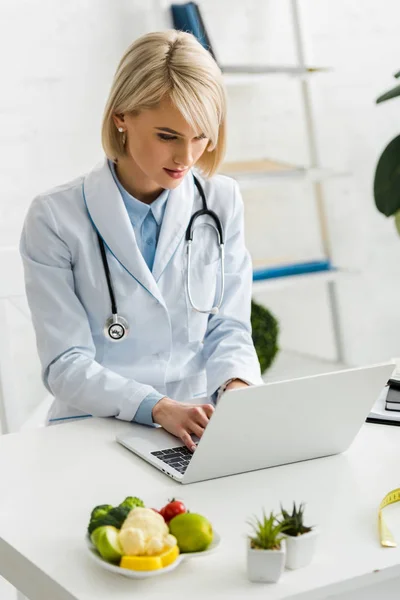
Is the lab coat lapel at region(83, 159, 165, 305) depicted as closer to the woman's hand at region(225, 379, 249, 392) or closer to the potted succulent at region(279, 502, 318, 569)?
the woman's hand at region(225, 379, 249, 392)

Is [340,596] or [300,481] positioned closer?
[340,596]

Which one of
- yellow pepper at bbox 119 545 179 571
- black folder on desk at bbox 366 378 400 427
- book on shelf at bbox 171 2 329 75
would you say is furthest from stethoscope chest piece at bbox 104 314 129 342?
book on shelf at bbox 171 2 329 75

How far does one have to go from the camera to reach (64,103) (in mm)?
3160

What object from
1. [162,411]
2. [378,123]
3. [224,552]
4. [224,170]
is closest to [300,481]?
[224,552]

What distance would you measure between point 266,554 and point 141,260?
96 centimetres

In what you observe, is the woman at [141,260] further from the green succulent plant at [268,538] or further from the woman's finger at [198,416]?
the green succulent plant at [268,538]

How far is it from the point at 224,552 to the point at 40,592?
218mm

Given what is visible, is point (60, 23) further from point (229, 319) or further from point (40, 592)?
point (40, 592)

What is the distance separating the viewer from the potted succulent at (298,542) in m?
0.95

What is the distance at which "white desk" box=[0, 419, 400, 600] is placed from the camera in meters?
0.95

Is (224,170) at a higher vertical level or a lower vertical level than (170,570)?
higher

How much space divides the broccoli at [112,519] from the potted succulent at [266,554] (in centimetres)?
15

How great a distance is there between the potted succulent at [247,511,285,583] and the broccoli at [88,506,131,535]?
152mm

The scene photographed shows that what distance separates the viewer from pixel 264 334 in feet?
10.5
